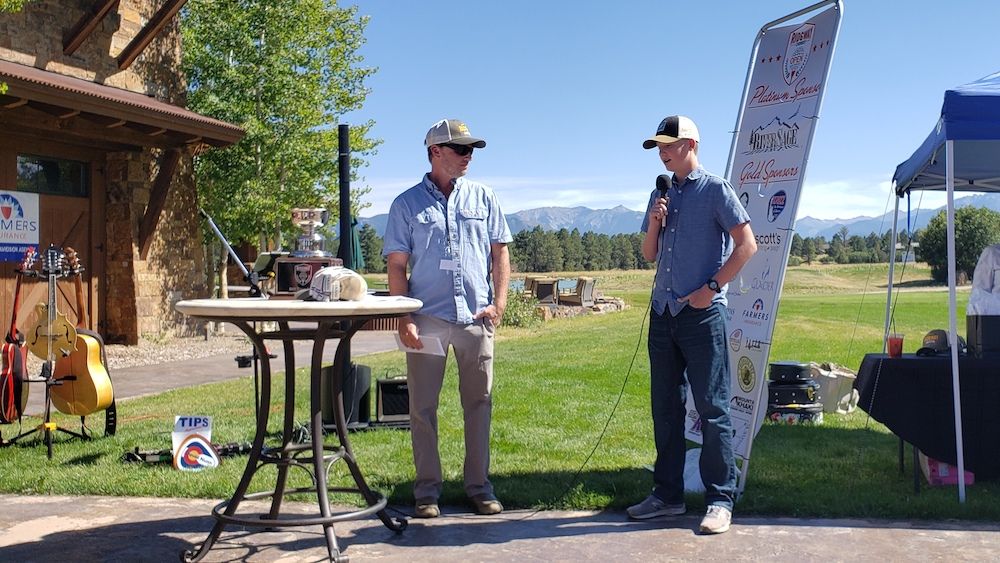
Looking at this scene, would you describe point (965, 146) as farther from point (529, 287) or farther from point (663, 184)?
point (529, 287)

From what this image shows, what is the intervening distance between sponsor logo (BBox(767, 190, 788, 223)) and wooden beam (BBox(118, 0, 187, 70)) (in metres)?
10.8

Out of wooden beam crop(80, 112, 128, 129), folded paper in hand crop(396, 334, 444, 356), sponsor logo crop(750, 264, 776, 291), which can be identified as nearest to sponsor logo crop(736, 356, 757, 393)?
sponsor logo crop(750, 264, 776, 291)

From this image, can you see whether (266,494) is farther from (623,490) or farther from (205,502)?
(623,490)

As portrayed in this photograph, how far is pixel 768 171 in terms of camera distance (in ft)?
16.0

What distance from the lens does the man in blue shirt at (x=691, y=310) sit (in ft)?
13.6

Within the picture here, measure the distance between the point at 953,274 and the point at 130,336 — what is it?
11703 mm

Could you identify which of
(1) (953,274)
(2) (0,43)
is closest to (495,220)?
(1) (953,274)

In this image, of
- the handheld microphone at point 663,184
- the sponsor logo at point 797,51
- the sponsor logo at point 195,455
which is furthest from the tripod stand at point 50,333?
the sponsor logo at point 797,51

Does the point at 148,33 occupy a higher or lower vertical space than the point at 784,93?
higher

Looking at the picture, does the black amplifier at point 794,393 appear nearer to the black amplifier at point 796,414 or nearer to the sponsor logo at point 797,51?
the black amplifier at point 796,414

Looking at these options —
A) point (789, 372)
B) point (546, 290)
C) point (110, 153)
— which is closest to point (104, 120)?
point (110, 153)

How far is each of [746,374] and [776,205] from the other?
0.92 metres

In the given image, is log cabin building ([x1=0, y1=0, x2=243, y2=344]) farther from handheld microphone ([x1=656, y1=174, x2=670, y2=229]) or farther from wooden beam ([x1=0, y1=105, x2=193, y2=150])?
handheld microphone ([x1=656, y1=174, x2=670, y2=229])

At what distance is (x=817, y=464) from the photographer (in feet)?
18.1
